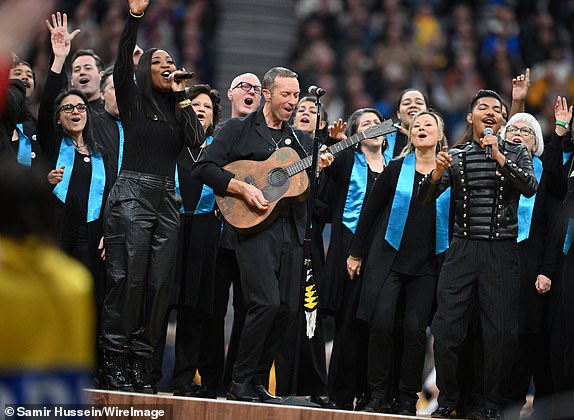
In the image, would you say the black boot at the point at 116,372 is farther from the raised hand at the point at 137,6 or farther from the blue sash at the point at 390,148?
the blue sash at the point at 390,148

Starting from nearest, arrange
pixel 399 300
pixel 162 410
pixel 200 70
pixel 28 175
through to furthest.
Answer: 1. pixel 28 175
2. pixel 162 410
3. pixel 399 300
4. pixel 200 70

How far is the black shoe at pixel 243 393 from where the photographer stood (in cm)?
653

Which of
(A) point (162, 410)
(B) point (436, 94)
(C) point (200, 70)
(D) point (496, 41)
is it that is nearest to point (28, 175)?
(A) point (162, 410)

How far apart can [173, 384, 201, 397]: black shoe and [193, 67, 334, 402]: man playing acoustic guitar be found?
0.50 m

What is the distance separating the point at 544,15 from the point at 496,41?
102 cm

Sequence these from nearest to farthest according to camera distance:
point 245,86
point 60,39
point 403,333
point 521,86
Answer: point 403,333, point 60,39, point 521,86, point 245,86

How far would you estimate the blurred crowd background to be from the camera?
13.5 meters

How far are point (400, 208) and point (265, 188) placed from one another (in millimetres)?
Result: 905

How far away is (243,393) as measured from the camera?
655 cm

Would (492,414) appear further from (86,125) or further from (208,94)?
(86,125)

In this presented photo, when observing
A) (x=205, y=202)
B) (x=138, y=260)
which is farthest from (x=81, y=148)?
(x=138, y=260)

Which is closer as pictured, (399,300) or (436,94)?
(399,300)

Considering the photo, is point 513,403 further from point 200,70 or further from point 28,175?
point 200,70

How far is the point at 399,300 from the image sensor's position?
7.10m
